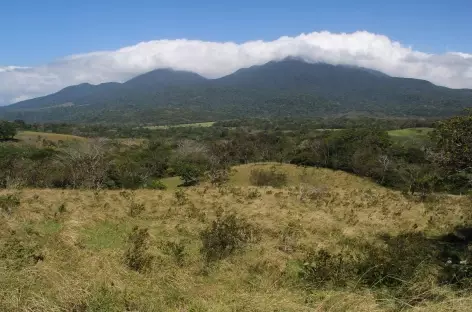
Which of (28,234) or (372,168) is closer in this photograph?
(28,234)

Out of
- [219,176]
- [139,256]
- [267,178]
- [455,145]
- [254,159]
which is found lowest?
[254,159]

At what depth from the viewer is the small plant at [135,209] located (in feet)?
45.3

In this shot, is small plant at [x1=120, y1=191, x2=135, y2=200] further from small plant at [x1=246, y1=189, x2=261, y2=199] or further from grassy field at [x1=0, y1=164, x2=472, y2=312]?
small plant at [x1=246, y1=189, x2=261, y2=199]

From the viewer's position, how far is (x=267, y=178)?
48.3 m

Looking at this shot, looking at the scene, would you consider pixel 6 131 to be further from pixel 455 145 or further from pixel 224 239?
pixel 455 145

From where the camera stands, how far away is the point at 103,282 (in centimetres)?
647

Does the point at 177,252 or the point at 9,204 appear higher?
the point at 9,204

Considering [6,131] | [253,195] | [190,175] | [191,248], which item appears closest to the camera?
[191,248]

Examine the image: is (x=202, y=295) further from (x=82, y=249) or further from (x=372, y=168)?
(x=372, y=168)

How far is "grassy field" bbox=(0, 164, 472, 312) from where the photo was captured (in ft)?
18.4

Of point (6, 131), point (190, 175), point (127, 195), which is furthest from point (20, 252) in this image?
point (6, 131)

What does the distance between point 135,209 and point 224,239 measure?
5175mm

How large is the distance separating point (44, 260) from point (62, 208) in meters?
5.81

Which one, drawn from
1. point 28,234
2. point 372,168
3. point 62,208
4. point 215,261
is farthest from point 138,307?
point 372,168
